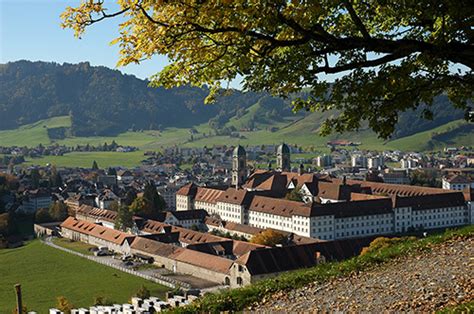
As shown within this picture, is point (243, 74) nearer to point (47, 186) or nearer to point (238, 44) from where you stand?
point (238, 44)

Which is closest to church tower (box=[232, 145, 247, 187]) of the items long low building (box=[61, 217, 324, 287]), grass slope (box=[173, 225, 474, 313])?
long low building (box=[61, 217, 324, 287])

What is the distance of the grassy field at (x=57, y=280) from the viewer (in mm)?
39688

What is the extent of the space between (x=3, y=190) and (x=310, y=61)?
288 ft

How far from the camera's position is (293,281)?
A: 12180mm

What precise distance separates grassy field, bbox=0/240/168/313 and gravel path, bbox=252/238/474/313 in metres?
28.0

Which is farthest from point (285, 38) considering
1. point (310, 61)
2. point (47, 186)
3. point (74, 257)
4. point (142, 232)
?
point (47, 186)

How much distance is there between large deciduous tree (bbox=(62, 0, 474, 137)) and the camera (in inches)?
291

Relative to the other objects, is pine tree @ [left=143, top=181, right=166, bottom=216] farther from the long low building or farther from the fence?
the fence

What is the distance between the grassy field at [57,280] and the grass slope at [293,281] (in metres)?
26.4

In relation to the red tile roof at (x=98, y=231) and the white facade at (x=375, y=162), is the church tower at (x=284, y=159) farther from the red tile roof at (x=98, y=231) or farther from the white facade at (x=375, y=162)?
the white facade at (x=375, y=162)

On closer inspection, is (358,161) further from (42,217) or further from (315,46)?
(315,46)

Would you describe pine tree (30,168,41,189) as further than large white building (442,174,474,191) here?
Yes

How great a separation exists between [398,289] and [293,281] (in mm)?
2379

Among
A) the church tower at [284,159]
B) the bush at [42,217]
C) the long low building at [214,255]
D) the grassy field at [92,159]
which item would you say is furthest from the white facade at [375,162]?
the long low building at [214,255]
